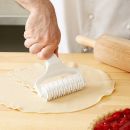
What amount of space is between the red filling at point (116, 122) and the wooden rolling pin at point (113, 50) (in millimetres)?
310

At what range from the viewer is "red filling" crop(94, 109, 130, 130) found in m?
0.69

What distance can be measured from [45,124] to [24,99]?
0.43 ft

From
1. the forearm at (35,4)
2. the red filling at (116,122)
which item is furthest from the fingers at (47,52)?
the red filling at (116,122)

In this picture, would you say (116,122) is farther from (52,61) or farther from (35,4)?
(35,4)

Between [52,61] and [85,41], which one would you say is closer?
[52,61]

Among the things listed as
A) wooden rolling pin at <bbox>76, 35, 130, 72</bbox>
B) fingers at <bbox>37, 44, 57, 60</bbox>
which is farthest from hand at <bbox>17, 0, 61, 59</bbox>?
wooden rolling pin at <bbox>76, 35, 130, 72</bbox>

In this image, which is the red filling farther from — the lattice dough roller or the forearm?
the forearm

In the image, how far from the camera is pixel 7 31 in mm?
2150

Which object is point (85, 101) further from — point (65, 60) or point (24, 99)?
point (65, 60)

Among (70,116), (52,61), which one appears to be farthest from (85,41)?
(70,116)

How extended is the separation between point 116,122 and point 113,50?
1.29 ft

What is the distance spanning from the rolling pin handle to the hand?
244 millimetres

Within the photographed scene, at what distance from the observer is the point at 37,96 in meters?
0.93

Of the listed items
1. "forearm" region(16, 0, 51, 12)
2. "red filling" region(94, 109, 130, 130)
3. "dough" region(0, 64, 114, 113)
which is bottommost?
"dough" region(0, 64, 114, 113)
